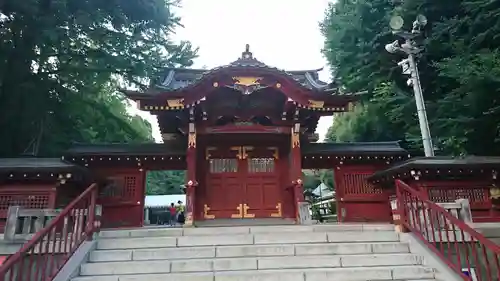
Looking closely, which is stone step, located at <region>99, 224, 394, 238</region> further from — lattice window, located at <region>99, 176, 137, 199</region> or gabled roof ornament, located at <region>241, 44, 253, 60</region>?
gabled roof ornament, located at <region>241, 44, 253, 60</region>

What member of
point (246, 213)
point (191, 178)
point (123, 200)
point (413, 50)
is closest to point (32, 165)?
point (123, 200)

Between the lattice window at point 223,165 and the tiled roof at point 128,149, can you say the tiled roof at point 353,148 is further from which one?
the tiled roof at point 128,149

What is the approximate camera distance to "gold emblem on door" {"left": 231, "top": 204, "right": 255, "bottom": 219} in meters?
10.7

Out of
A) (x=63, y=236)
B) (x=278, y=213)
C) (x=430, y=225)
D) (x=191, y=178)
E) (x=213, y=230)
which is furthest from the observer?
(x=278, y=213)

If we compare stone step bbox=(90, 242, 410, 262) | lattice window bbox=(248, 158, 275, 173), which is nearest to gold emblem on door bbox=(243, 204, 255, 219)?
lattice window bbox=(248, 158, 275, 173)

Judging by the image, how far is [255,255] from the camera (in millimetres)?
6398

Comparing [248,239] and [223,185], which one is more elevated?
[223,185]

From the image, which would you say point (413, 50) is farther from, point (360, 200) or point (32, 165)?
point (32, 165)

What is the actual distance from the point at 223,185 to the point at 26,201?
5198 millimetres

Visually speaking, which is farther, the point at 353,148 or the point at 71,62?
the point at 71,62

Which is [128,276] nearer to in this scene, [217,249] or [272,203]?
[217,249]

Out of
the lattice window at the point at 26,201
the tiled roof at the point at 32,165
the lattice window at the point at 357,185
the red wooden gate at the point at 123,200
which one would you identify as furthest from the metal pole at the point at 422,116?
the lattice window at the point at 26,201

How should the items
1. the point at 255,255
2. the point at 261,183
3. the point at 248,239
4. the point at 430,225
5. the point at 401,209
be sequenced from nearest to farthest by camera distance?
the point at 255,255, the point at 430,225, the point at 248,239, the point at 401,209, the point at 261,183

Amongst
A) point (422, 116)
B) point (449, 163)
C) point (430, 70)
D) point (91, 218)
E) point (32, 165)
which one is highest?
point (430, 70)
